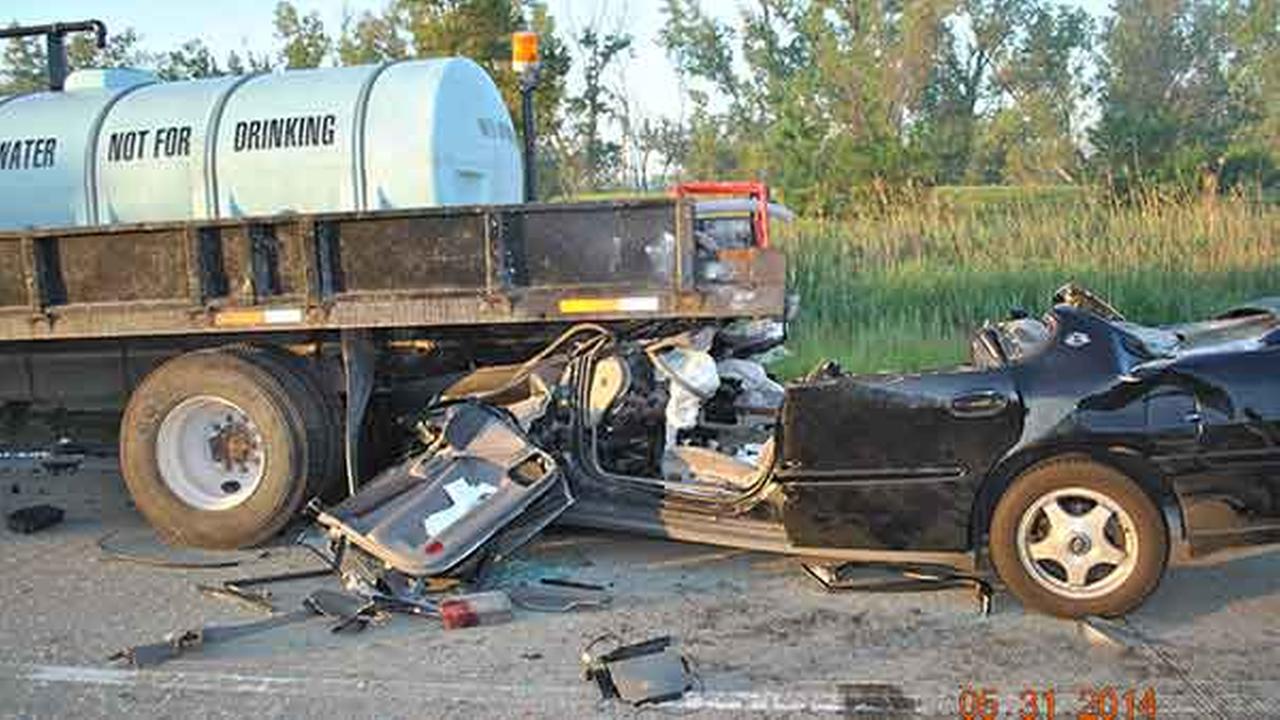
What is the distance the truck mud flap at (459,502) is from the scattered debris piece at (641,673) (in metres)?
0.94

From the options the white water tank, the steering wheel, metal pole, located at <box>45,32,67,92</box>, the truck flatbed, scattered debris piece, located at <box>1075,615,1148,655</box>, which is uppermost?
metal pole, located at <box>45,32,67,92</box>

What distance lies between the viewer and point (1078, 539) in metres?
4.50

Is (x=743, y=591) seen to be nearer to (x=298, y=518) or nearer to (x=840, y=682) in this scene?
(x=840, y=682)

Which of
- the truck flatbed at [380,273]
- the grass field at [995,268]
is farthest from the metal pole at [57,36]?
the grass field at [995,268]

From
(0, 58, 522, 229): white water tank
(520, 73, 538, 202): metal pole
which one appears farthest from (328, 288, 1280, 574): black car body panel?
(520, 73, 538, 202): metal pole

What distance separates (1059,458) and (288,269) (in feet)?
Result: 12.2

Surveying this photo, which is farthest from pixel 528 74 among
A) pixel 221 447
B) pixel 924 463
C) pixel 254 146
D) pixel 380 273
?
pixel 924 463

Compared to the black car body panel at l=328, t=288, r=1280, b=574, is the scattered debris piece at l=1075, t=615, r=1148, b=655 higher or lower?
lower

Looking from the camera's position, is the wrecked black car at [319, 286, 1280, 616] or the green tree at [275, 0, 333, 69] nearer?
the wrecked black car at [319, 286, 1280, 616]

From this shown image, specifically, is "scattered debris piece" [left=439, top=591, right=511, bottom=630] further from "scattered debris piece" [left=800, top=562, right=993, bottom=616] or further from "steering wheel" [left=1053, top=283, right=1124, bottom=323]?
"steering wheel" [left=1053, top=283, right=1124, bottom=323]

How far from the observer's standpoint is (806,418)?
4.85 meters

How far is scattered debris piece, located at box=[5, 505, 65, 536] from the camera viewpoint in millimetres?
6465

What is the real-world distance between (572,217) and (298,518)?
7.25 ft

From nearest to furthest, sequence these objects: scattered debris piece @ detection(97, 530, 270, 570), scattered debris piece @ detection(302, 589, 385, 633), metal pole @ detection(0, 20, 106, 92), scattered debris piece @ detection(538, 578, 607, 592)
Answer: scattered debris piece @ detection(302, 589, 385, 633) < scattered debris piece @ detection(538, 578, 607, 592) < scattered debris piece @ detection(97, 530, 270, 570) < metal pole @ detection(0, 20, 106, 92)
